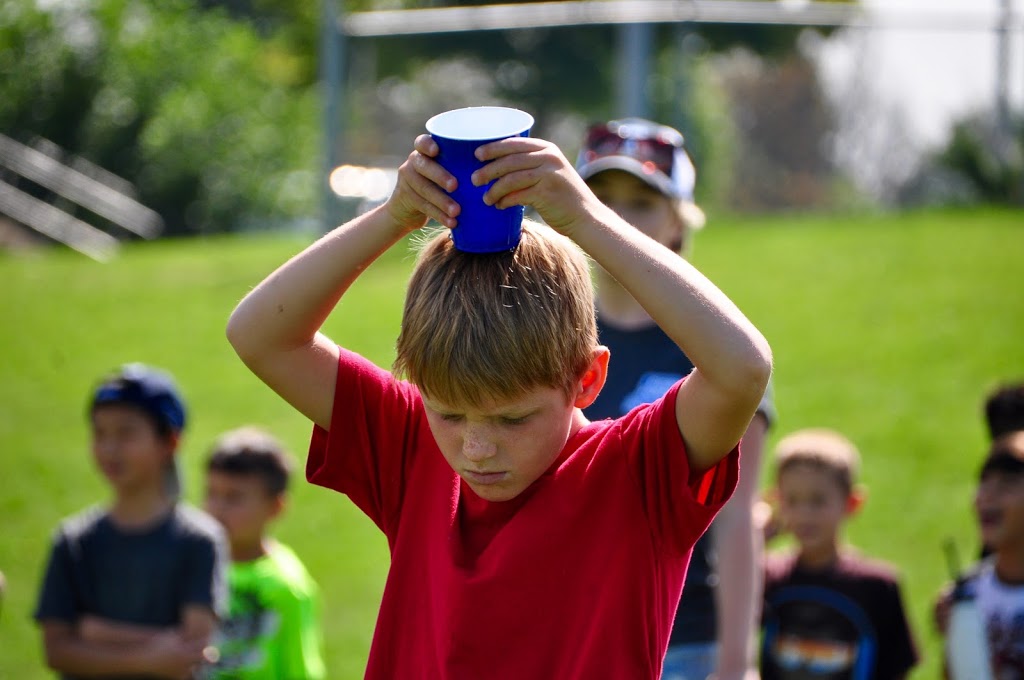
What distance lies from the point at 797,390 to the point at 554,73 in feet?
22.2

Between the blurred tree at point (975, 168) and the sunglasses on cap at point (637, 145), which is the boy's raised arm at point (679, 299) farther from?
the blurred tree at point (975, 168)

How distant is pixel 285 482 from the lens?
16.2 feet

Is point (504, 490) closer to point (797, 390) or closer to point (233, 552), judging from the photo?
point (233, 552)

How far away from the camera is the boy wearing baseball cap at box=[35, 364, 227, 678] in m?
4.02

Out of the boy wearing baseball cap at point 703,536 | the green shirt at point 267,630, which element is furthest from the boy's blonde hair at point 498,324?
the green shirt at point 267,630

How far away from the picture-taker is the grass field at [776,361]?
7.27 meters

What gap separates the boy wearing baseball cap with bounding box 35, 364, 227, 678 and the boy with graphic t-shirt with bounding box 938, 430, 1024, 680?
270 cm

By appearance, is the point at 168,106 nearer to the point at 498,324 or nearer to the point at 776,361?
the point at 776,361

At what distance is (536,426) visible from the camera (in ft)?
6.05

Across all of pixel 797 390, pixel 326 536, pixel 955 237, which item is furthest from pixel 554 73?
pixel 326 536

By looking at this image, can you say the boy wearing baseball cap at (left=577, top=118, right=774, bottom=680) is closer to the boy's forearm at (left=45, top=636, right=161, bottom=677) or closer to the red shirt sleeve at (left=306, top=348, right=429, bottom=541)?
the red shirt sleeve at (left=306, top=348, right=429, bottom=541)

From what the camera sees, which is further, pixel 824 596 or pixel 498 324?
pixel 824 596

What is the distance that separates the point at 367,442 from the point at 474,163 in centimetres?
61

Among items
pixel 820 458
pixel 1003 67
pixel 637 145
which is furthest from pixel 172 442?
pixel 1003 67
